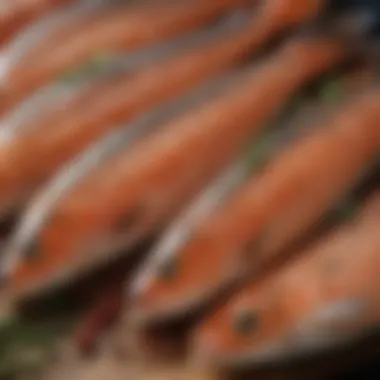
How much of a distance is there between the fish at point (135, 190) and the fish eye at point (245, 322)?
11 cm

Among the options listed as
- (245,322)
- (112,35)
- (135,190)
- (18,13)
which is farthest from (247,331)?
(18,13)

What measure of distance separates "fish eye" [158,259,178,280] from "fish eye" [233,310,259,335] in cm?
5

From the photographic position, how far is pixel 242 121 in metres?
0.66

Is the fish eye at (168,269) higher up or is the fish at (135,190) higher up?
the fish at (135,190)

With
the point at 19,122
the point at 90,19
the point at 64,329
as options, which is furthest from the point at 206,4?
the point at 64,329

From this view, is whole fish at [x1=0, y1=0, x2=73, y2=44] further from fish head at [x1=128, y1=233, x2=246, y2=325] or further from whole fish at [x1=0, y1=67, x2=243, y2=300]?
fish head at [x1=128, y1=233, x2=246, y2=325]

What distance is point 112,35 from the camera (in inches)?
30.4

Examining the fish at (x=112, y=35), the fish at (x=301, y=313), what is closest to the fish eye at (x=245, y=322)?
the fish at (x=301, y=313)

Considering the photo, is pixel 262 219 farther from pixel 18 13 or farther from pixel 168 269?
pixel 18 13

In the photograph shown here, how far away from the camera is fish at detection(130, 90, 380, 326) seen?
59 cm

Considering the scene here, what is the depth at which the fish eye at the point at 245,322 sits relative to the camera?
0.56m

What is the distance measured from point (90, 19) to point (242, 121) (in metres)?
0.20

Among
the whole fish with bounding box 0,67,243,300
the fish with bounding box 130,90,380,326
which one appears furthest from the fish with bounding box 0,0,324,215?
the fish with bounding box 130,90,380,326

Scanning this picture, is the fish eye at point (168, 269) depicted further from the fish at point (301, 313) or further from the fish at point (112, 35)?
the fish at point (112, 35)
